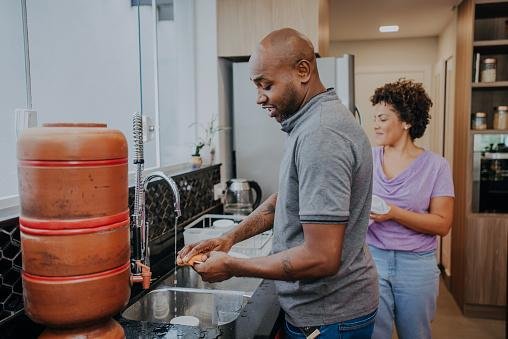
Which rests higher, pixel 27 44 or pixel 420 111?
pixel 27 44

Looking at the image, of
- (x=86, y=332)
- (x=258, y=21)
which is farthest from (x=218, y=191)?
(x=86, y=332)

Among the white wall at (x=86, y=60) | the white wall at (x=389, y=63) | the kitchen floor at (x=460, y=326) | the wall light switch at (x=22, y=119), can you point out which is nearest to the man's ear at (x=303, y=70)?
the wall light switch at (x=22, y=119)

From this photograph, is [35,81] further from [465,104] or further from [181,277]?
[465,104]

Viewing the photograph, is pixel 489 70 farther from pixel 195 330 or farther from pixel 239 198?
pixel 195 330

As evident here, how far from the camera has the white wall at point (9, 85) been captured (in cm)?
145

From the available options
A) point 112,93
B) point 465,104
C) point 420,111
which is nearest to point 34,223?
point 112,93

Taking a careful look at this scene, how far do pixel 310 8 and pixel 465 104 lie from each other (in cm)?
172

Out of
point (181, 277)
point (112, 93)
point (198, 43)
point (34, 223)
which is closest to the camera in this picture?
point (34, 223)

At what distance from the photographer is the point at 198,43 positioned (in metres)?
3.01

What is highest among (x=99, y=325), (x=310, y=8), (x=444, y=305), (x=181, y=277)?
(x=310, y=8)

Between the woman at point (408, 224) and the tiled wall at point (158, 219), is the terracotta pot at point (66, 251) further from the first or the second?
the woman at point (408, 224)

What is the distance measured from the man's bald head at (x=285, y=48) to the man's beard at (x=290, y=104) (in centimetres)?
7

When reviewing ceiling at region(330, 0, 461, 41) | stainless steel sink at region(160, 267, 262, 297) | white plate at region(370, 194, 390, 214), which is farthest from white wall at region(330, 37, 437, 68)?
stainless steel sink at region(160, 267, 262, 297)

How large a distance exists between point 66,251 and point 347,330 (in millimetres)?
766
